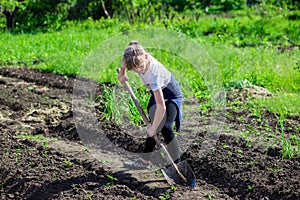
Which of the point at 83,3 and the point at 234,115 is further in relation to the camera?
the point at 83,3

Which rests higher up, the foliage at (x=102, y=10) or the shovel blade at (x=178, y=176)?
the foliage at (x=102, y=10)

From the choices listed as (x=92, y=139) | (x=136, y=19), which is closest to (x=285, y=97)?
(x=92, y=139)

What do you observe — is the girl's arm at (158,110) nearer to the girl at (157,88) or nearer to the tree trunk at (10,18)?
the girl at (157,88)

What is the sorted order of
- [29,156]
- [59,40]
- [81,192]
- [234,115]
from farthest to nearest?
[59,40] < [234,115] < [29,156] < [81,192]

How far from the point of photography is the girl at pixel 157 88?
4473mm

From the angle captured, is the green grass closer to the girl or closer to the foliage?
the foliage

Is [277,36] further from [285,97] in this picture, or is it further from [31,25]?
[31,25]

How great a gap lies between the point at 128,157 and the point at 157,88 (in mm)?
1371

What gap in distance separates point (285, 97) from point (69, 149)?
3.04 meters

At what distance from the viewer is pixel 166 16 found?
13.2m

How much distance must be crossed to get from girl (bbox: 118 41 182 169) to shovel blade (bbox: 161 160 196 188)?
0.09 m

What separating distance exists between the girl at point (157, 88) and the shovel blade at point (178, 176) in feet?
0.30

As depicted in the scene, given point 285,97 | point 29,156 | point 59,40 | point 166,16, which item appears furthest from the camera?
point 166,16

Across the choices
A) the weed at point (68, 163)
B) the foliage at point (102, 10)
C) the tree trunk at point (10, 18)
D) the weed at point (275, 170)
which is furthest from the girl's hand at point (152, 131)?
the tree trunk at point (10, 18)
